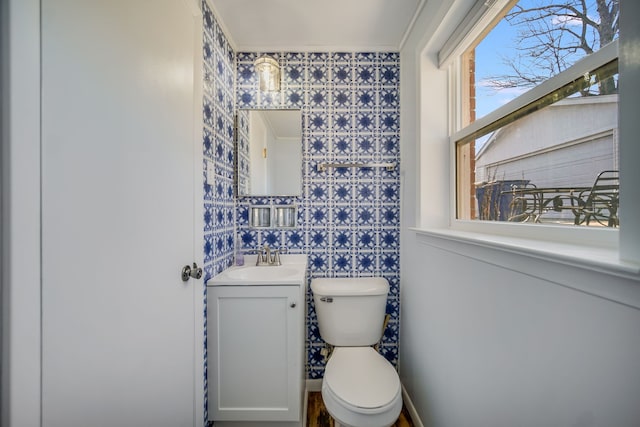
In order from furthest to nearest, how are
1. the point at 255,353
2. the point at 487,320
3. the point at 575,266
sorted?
the point at 255,353, the point at 487,320, the point at 575,266

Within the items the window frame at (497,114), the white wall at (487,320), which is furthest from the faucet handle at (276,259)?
the window frame at (497,114)

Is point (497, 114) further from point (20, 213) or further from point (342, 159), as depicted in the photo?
point (20, 213)

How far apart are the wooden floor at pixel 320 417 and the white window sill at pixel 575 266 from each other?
122 cm

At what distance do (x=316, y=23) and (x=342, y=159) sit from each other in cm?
81

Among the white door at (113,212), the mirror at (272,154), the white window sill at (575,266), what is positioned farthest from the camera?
the mirror at (272,154)

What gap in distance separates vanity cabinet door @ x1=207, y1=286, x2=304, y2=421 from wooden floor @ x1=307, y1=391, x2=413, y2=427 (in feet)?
0.88

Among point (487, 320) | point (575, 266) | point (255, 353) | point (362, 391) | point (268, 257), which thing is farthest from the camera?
point (268, 257)

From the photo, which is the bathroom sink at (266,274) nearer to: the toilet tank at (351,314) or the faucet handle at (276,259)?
the faucet handle at (276,259)

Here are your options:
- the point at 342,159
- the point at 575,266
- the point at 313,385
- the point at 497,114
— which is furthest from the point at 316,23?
the point at 313,385

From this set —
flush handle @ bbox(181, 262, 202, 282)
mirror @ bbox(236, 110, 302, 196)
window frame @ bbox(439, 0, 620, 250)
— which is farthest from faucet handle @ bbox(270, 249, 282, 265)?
window frame @ bbox(439, 0, 620, 250)

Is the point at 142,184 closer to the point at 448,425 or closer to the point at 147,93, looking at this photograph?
the point at 147,93

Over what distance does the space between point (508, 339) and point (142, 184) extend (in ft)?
3.97

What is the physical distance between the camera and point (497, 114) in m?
1.03

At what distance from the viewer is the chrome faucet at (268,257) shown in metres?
1.72
